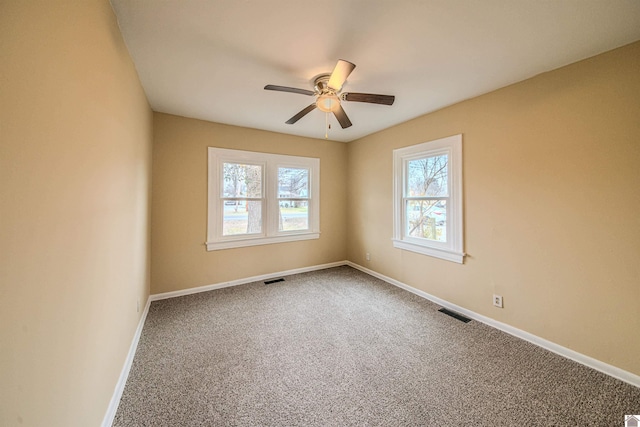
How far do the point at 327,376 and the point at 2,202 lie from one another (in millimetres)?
1994

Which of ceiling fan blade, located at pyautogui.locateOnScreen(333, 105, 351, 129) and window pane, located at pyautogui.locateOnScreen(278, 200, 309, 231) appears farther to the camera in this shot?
window pane, located at pyautogui.locateOnScreen(278, 200, 309, 231)

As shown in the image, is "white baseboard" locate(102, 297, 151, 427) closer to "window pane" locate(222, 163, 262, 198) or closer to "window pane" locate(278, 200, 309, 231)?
"window pane" locate(222, 163, 262, 198)

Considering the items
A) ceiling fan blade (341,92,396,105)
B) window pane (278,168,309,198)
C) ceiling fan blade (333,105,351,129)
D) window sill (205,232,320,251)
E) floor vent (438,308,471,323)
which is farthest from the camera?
window pane (278,168,309,198)

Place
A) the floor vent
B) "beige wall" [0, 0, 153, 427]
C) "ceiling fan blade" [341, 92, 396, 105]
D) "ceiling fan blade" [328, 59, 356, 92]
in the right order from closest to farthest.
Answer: "beige wall" [0, 0, 153, 427], "ceiling fan blade" [328, 59, 356, 92], "ceiling fan blade" [341, 92, 396, 105], the floor vent

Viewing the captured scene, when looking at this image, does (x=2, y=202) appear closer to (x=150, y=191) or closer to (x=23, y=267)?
(x=23, y=267)

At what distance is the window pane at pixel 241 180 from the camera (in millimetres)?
3654

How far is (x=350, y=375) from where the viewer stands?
1.86 metres

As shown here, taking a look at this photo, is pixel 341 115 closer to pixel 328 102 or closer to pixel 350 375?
pixel 328 102

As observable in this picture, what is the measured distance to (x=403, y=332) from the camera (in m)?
2.45

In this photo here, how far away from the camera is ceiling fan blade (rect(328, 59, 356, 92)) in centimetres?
167

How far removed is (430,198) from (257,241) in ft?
8.82

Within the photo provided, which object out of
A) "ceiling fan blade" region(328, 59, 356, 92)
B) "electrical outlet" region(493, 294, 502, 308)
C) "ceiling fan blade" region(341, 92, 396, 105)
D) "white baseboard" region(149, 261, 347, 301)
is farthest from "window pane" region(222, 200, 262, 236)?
"electrical outlet" region(493, 294, 502, 308)

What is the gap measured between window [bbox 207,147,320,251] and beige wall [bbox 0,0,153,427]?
6.09 feet

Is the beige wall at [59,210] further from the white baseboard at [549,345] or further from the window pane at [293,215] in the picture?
the white baseboard at [549,345]
